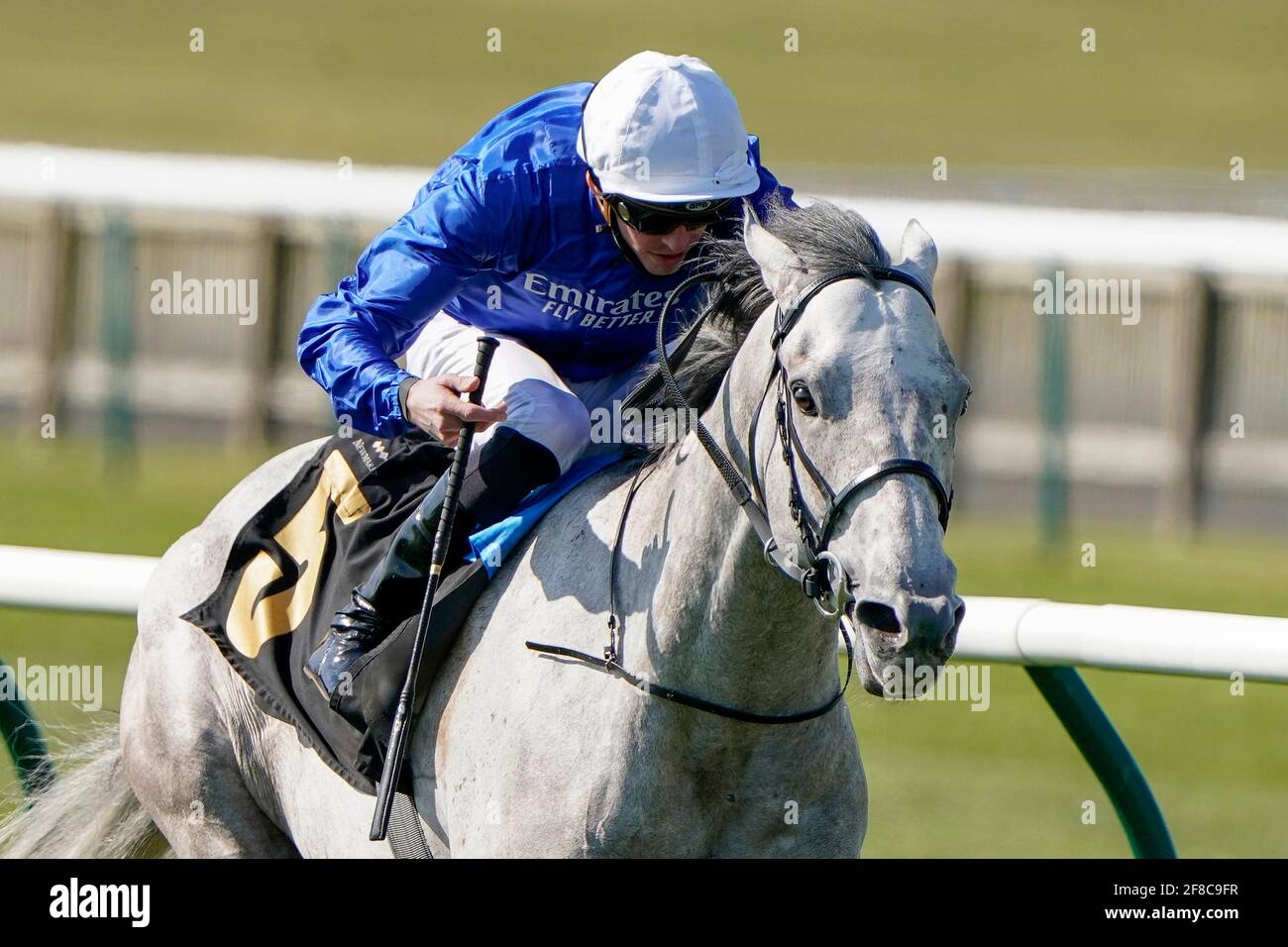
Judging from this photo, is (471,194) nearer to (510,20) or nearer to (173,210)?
(173,210)

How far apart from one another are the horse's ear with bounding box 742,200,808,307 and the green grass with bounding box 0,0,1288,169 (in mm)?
20364

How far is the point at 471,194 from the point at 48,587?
1.69 metres

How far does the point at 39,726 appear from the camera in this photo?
4586 millimetres

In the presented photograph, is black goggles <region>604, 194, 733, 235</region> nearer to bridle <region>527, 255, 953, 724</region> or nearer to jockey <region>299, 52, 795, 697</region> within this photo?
jockey <region>299, 52, 795, 697</region>

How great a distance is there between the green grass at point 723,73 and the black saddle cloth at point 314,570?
781 inches

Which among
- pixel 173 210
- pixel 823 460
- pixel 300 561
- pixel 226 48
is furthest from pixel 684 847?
pixel 226 48

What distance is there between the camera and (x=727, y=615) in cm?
305

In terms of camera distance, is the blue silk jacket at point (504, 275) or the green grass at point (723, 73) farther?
the green grass at point (723, 73)

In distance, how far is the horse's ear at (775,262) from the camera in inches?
116

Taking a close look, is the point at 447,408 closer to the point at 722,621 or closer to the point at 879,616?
the point at 722,621

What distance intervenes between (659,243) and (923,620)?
1149 mm

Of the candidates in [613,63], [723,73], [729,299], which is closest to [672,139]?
[729,299]

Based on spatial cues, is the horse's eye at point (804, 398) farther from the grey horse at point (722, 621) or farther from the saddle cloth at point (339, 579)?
the saddle cloth at point (339, 579)

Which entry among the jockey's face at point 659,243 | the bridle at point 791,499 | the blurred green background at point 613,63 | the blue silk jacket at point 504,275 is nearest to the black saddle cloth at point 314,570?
the blue silk jacket at point 504,275
